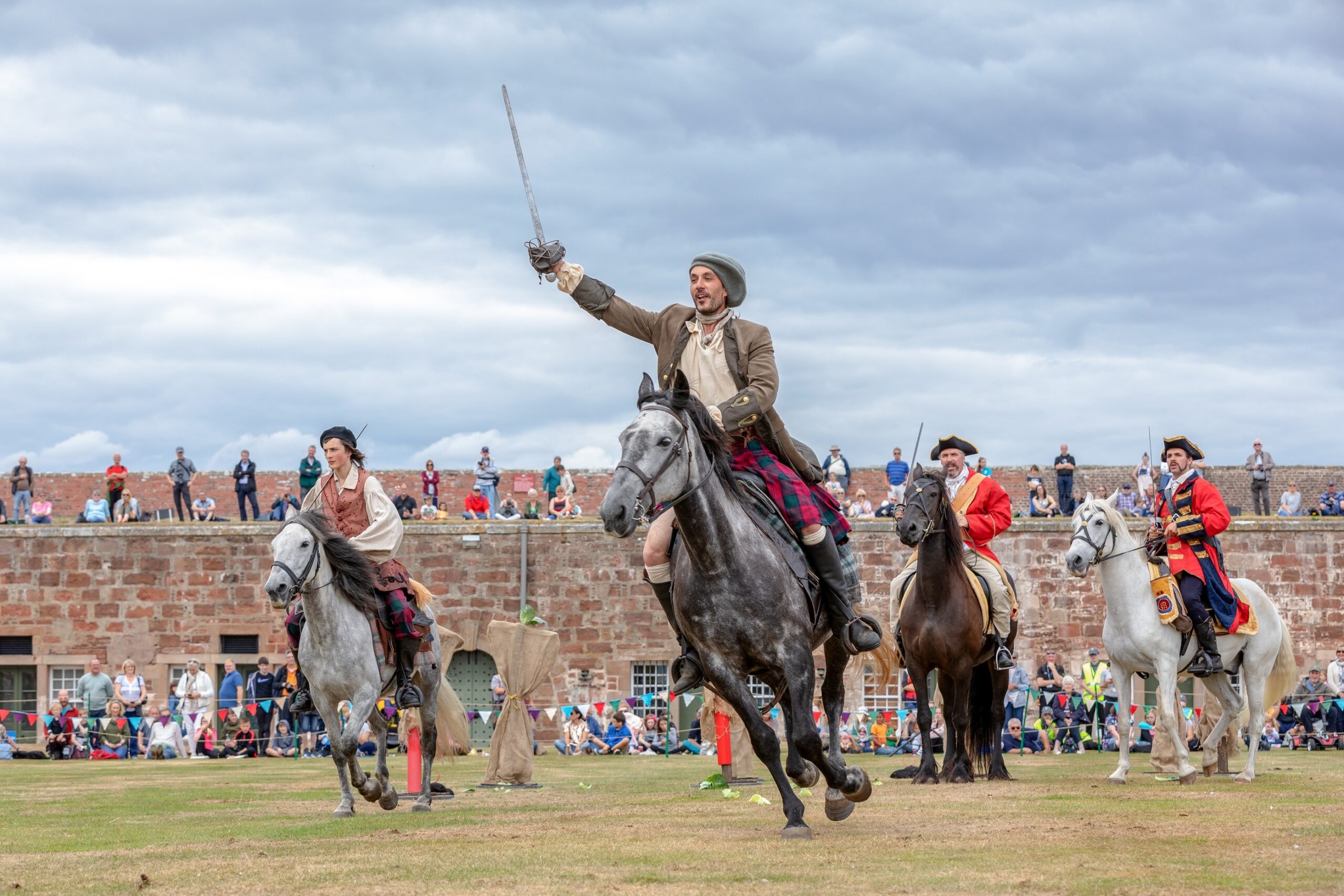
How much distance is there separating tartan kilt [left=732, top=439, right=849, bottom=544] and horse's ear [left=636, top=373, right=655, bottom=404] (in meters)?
0.97

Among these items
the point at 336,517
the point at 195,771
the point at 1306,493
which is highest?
the point at 1306,493

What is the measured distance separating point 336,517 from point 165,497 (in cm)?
3169

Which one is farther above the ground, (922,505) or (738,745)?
(922,505)

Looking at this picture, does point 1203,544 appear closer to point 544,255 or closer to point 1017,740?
point 544,255

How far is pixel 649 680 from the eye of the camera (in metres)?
34.6

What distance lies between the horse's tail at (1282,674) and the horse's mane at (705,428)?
28.5 feet

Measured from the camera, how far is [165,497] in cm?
4125

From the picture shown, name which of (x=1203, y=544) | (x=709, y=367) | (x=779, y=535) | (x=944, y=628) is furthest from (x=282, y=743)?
(x=779, y=535)

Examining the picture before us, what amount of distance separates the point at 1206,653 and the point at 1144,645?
0.76 metres

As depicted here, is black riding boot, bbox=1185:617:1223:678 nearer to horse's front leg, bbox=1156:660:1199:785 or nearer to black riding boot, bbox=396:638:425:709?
horse's front leg, bbox=1156:660:1199:785

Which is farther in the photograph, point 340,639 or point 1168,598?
point 1168,598

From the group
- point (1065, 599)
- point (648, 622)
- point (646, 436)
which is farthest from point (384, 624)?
point (1065, 599)

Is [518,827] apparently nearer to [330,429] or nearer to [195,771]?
[330,429]

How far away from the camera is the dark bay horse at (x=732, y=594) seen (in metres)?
8.10
